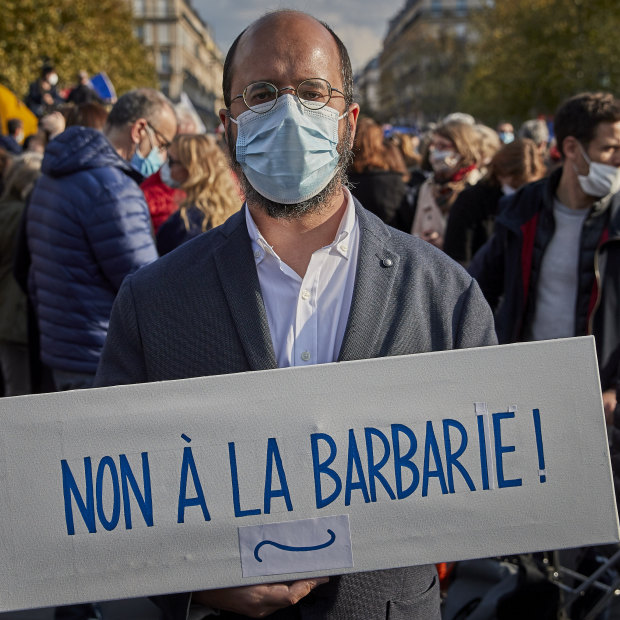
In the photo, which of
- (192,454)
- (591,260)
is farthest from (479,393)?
(591,260)

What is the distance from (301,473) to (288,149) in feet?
2.30

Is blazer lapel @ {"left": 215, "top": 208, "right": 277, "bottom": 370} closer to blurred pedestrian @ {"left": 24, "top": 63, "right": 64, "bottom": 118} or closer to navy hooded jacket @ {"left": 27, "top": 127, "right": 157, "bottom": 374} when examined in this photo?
navy hooded jacket @ {"left": 27, "top": 127, "right": 157, "bottom": 374}

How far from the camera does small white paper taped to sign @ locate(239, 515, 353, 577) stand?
5.32 ft

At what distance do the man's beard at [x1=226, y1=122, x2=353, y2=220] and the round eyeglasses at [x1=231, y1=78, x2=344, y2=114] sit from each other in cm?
12

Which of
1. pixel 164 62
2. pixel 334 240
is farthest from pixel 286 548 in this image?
pixel 164 62

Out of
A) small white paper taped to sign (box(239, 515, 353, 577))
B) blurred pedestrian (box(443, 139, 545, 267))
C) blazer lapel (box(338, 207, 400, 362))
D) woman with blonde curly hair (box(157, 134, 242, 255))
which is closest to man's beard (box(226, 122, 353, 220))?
blazer lapel (box(338, 207, 400, 362))

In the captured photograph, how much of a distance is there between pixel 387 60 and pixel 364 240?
428 feet

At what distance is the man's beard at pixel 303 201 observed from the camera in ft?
5.95

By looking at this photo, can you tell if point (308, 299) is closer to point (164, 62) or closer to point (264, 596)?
point (264, 596)

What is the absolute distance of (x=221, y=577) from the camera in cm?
162

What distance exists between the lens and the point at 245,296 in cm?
177

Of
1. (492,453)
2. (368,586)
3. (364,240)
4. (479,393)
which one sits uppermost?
(364,240)

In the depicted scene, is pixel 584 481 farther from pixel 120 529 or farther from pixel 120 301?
pixel 120 301

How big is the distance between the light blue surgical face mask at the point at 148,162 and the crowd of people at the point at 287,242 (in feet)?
0.07
